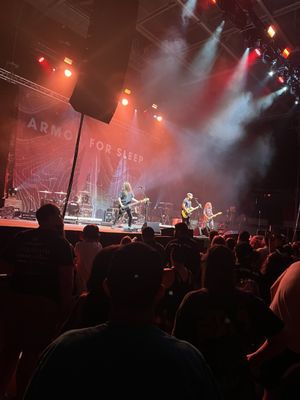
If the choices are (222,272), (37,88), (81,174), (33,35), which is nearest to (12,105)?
(37,88)

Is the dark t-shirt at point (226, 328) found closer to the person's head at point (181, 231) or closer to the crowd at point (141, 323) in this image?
the crowd at point (141, 323)

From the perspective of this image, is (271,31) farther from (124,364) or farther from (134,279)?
(124,364)

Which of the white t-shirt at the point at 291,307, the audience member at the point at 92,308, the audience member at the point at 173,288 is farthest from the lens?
the audience member at the point at 173,288

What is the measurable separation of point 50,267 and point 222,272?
1.41 metres

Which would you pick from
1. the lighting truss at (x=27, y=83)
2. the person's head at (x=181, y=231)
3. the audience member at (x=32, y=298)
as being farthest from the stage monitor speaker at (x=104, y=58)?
the lighting truss at (x=27, y=83)

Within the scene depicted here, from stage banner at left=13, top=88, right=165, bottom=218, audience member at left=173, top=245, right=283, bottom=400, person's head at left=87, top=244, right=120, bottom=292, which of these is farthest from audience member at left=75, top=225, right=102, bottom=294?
stage banner at left=13, top=88, right=165, bottom=218

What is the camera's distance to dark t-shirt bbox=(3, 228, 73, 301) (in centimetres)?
249

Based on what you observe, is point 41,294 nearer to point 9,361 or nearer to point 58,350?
point 9,361

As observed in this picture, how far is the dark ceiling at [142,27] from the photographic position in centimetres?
938

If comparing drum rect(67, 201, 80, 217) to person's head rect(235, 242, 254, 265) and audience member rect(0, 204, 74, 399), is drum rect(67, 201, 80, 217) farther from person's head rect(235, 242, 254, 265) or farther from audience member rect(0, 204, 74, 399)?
audience member rect(0, 204, 74, 399)

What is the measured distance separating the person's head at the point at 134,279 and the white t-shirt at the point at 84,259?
2674 millimetres

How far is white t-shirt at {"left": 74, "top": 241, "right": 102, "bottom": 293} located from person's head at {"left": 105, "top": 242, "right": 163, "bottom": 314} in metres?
2.67

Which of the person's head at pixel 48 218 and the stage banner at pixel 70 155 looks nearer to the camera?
the person's head at pixel 48 218

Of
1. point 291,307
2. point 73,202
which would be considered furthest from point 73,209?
point 291,307
